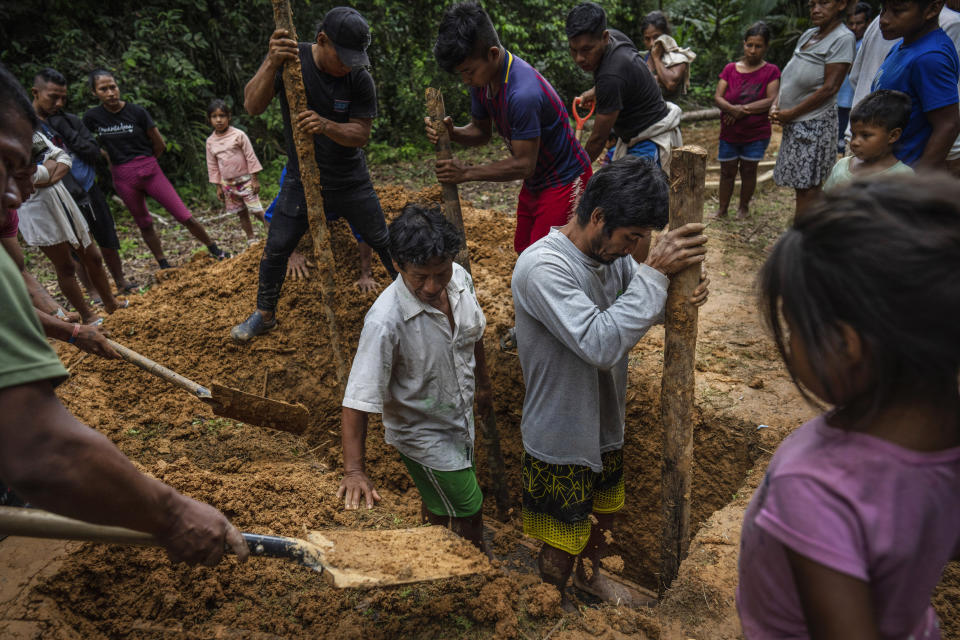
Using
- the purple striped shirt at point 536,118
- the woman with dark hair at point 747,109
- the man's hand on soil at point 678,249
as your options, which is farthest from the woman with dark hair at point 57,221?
the woman with dark hair at point 747,109

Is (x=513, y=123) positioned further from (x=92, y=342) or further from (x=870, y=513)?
(x=870, y=513)

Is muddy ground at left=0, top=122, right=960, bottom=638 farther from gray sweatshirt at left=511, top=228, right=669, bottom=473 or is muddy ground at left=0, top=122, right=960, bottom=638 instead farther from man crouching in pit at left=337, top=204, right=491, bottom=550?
gray sweatshirt at left=511, top=228, right=669, bottom=473

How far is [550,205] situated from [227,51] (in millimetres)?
8558

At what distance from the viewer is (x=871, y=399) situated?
2.91ft

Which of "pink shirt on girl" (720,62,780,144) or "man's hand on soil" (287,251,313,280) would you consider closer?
"man's hand on soil" (287,251,313,280)

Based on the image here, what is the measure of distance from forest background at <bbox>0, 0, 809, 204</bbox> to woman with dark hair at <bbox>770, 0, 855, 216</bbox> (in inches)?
226

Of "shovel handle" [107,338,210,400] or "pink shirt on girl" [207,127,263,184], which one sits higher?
"pink shirt on girl" [207,127,263,184]

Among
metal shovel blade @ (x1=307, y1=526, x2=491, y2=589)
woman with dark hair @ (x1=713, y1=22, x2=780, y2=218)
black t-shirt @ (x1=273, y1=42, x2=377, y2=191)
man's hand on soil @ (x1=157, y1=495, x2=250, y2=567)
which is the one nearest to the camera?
man's hand on soil @ (x1=157, y1=495, x2=250, y2=567)

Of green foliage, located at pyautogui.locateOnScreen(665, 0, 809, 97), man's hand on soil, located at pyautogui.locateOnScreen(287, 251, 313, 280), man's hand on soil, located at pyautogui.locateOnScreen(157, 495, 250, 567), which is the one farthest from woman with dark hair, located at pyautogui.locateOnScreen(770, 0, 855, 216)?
green foliage, located at pyautogui.locateOnScreen(665, 0, 809, 97)

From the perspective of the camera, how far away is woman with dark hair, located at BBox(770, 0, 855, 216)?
456 cm

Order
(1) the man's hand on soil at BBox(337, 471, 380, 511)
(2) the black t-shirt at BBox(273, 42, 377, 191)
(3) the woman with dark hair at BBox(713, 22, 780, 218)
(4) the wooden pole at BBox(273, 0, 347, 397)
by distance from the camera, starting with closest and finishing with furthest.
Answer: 1. (1) the man's hand on soil at BBox(337, 471, 380, 511)
2. (4) the wooden pole at BBox(273, 0, 347, 397)
3. (2) the black t-shirt at BBox(273, 42, 377, 191)
4. (3) the woman with dark hair at BBox(713, 22, 780, 218)

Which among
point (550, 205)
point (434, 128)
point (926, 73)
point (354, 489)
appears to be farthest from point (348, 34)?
point (926, 73)

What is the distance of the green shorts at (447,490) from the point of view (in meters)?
2.59

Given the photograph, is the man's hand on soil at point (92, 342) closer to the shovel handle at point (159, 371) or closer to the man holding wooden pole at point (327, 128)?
the shovel handle at point (159, 371)
